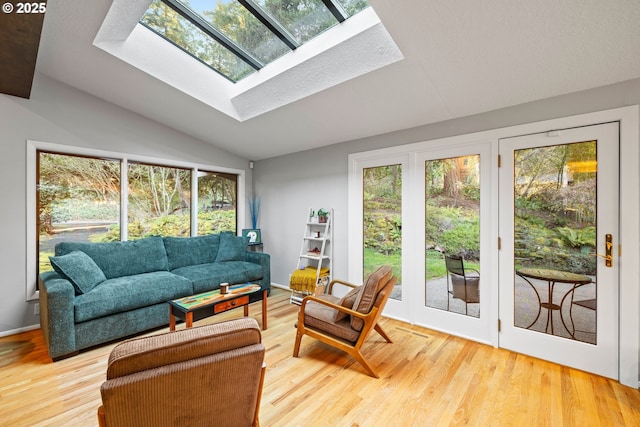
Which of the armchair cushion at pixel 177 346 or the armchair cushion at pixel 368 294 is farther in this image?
the armchair cushion at pixel 368 294

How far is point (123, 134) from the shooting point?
3615mm

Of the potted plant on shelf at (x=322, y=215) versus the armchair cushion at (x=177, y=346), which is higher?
the potted plant on shelf at (x=322, y=215)

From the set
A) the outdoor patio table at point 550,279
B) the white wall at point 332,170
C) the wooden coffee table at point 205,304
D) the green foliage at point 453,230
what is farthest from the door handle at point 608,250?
the wooden coffee table at point 205,304

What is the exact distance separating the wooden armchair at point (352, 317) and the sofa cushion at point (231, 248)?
6.98 ft

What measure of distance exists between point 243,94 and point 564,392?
164 inches

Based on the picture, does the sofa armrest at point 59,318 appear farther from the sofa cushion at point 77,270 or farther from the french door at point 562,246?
the french door at point 562,246

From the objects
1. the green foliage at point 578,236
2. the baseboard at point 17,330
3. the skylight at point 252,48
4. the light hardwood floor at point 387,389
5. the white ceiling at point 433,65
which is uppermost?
the skylight at point 252,48

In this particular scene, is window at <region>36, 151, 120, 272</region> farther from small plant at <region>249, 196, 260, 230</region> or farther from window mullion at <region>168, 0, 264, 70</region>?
window mullion at <region>168, 0, 264, 70</region>

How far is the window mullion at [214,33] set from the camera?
2502mm

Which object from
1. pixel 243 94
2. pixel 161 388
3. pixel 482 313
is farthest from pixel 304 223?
pixel 161 388

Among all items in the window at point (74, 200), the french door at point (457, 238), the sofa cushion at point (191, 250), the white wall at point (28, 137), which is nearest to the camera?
the french door at point (457, 238)

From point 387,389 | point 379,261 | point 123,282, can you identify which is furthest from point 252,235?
point 387,389

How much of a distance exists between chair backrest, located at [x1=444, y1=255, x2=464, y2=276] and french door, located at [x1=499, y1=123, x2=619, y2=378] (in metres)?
0.37

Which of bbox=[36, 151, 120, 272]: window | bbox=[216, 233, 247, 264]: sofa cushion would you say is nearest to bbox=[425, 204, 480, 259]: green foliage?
bbox=[216, 233, 247, 264]: sofa cushion
